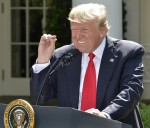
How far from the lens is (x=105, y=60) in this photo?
3.02 metres

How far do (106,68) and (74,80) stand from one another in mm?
186

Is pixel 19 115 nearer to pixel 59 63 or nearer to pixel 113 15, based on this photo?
pixel 59 63

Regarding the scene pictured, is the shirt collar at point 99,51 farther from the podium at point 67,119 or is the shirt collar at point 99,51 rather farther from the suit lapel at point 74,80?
the podium at point 67,119

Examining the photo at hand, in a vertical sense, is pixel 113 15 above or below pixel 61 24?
above

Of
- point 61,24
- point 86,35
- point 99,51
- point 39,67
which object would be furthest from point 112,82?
point 61,24

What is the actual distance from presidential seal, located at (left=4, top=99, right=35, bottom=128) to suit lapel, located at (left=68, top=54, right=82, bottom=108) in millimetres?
390

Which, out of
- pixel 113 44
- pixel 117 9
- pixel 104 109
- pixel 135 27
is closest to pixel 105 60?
pixel 113 44

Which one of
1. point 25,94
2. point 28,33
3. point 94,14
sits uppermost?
point 94,14

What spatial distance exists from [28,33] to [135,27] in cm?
193

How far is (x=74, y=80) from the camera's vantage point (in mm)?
3055

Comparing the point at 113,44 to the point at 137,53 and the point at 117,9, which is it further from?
the point at 117,9

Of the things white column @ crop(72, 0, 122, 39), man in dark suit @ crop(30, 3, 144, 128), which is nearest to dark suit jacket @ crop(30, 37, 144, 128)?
man in dark suit @ crop(30, 3, 144, 128)

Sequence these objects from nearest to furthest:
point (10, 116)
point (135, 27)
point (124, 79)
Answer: point (10, 116) → point (124, 79) → point (135, 27)

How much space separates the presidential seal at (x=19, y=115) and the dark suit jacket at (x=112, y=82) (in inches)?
12.5
